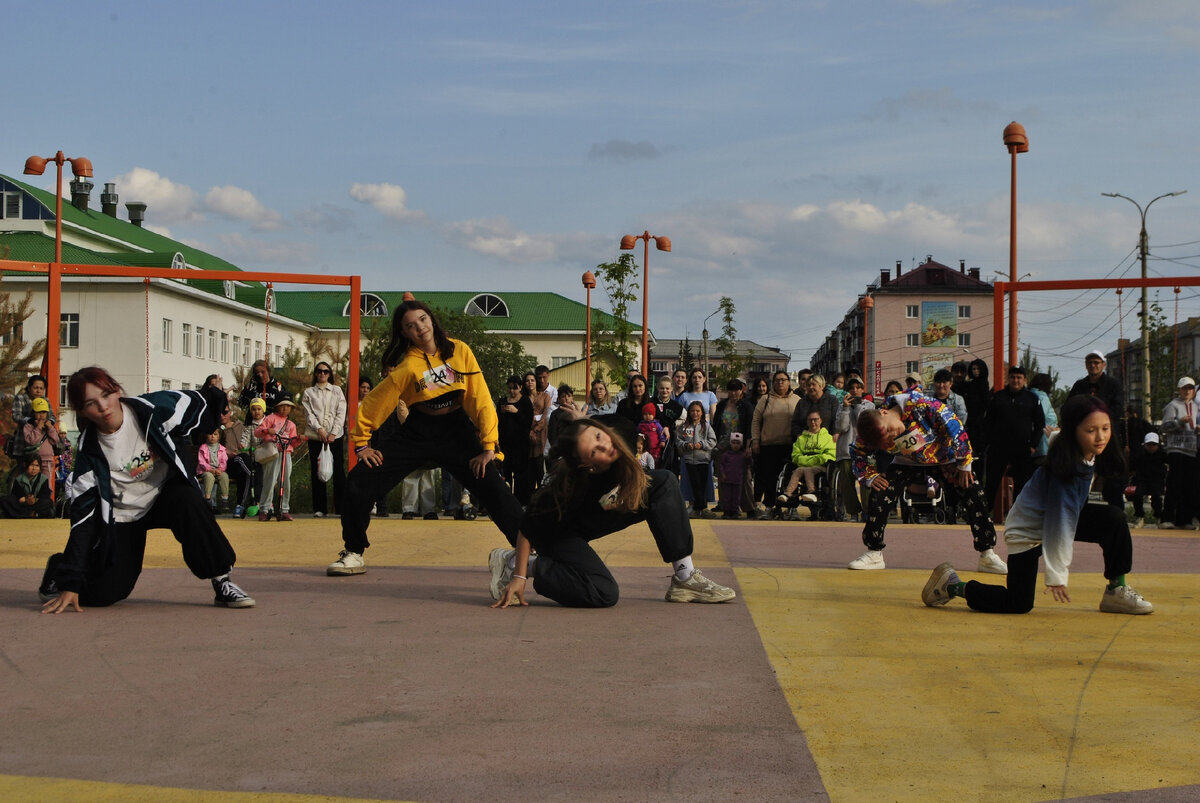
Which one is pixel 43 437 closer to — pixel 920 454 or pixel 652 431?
pixel 652 431

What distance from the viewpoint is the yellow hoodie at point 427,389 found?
8.45 metres

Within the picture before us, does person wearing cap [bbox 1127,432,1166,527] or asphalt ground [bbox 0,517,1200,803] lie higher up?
person wearing cap [bbox 1127,432,1166,527]

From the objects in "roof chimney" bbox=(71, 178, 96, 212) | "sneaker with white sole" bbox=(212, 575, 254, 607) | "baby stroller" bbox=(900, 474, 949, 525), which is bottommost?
"sneaker with white sole" bbox=(212, 575, 254, 607)

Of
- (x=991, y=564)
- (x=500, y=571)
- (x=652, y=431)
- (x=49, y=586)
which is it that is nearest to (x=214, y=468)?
(x=652, y=431)

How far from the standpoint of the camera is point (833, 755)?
4.22 meters

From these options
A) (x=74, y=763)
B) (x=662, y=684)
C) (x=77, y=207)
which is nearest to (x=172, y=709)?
(x=74, y=763)

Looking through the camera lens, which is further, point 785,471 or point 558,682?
point 785,471

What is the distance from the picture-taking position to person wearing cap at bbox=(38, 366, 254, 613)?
282 inches

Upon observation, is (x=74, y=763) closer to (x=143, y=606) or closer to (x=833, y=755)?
(x=833, y=755)

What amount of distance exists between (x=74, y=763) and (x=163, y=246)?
79335 millimetres

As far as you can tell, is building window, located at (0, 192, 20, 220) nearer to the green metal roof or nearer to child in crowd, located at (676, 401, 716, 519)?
the green metal roof

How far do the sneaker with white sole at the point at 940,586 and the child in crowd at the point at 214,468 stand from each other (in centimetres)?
1083

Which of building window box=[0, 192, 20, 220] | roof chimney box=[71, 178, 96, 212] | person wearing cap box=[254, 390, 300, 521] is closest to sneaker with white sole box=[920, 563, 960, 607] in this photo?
person wearing cap box=[254, 390, 300, 521]

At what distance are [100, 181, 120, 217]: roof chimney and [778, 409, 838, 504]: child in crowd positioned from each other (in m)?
76.4
